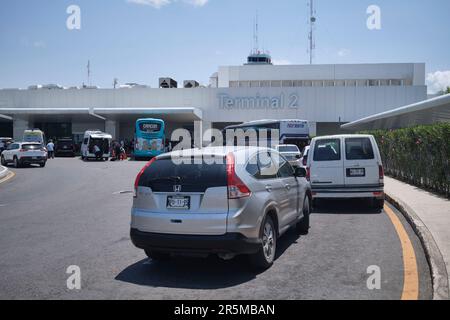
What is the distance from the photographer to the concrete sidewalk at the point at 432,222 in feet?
18.4

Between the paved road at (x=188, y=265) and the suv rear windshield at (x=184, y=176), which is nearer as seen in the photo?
the paved road at (x=188, y=265)

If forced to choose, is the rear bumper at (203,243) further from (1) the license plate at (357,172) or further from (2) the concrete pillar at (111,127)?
(2) the concrete pillar at (111,127)

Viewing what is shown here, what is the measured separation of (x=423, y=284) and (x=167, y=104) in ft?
176

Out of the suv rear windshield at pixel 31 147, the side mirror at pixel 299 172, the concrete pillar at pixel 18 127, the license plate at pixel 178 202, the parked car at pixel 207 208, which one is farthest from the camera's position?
the concrete pillar at pixel 18 127

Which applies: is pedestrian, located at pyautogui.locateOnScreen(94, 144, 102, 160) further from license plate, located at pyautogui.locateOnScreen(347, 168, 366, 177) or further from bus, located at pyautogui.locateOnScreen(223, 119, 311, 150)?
license plate, located at pyautogui.locateOnScreen(347, 168, 366, 177)

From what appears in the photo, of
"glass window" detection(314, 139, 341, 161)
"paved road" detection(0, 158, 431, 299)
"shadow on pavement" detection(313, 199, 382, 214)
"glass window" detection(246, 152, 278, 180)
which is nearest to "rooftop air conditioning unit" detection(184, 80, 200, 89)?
"shadow on pavement" detection(313, 199, 382, 214)

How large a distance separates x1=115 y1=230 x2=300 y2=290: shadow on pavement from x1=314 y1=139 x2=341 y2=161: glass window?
5.41m

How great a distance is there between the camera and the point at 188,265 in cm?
683

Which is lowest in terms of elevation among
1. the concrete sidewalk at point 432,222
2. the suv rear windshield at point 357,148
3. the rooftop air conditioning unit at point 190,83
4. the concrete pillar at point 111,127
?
the concrete sidewalk at point 432,222

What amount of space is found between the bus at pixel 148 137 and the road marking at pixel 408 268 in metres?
32.2

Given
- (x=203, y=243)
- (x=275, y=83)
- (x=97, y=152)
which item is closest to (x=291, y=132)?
(x=97, y=152)

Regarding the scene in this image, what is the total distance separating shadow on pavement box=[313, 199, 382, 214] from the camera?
38.9 feet

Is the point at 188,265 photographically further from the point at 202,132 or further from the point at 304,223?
the point at 202,132

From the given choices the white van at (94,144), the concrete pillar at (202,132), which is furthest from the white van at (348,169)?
the concrete pillar at (202,132)
